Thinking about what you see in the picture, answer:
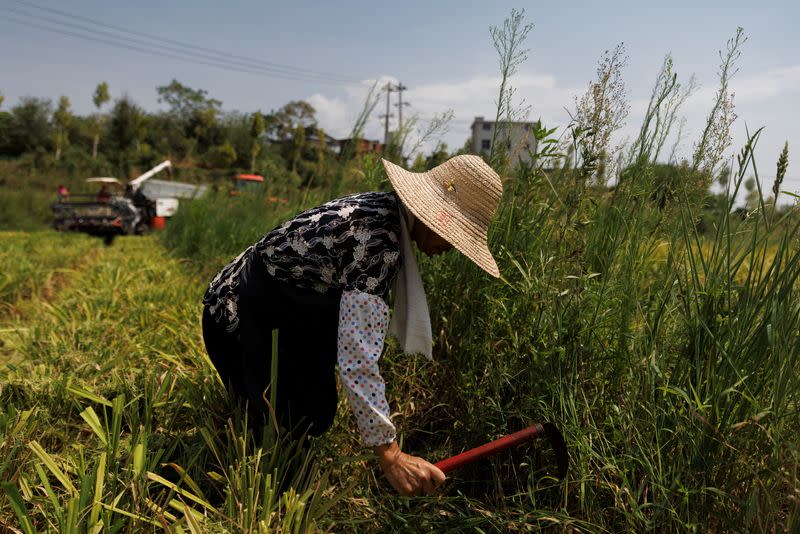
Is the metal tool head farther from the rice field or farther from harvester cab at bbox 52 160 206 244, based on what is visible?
harvester cab at bbox 52 160 206 244

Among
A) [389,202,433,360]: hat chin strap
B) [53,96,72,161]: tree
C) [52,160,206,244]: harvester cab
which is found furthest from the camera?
[53,96,72,161]: tree

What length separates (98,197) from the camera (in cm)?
1205

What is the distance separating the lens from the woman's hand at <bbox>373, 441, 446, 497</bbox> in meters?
1.34

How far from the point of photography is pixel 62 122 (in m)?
29.4

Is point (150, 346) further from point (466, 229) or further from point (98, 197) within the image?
point (98, 197)

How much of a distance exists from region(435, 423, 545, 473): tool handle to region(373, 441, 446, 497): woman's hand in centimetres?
8

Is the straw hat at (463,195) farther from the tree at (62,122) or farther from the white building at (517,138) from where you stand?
the tree at (62,122)

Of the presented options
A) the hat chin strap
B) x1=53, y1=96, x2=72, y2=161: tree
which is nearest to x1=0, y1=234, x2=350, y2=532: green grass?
the hat chin strap

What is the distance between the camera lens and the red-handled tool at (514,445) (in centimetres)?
145

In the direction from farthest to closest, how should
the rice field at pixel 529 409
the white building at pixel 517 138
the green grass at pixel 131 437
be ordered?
the white building at pixel 517 138 → the green grass at pixel 131 437 → the rice field at pixel 529 409

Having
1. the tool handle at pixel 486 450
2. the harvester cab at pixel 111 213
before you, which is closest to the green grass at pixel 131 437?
the tool handle at pixel 486 450

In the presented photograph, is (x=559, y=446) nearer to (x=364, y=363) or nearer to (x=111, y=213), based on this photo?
(x=364, y=363)

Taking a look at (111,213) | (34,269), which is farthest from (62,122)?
(34,269)

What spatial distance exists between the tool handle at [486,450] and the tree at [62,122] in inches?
1253
